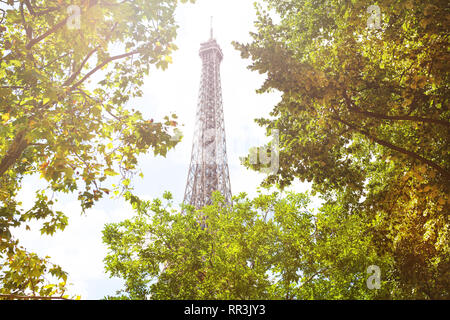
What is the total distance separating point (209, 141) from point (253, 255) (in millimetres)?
33387

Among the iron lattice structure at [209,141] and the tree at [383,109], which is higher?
the iron lattice structure at [209,141]

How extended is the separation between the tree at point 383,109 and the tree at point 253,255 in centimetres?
215

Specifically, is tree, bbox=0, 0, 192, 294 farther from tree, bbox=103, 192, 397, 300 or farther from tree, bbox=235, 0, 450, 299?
tree, bbox=103, 192, 397, 300

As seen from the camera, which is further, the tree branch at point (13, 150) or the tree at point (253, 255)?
the tree at point (253, 255)

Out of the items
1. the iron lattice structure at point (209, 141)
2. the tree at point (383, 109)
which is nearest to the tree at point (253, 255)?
the tree at point (383, 109)

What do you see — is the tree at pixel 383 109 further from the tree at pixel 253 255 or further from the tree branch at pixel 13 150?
the tree branch at pixel 13 150

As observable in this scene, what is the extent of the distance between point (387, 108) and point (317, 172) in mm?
2151

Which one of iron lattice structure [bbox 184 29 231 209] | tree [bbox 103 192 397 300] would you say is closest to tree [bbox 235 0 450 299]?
tree [bbox 103 192 397 300]

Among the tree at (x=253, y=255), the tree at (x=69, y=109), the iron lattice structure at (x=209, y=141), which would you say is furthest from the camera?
the iron lattice structure at (x=209, y=141)

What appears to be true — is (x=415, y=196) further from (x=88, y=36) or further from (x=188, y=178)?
(x=188, y=178)

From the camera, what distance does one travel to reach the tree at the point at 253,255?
394 inches

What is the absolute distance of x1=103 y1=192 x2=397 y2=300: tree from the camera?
394 inches
